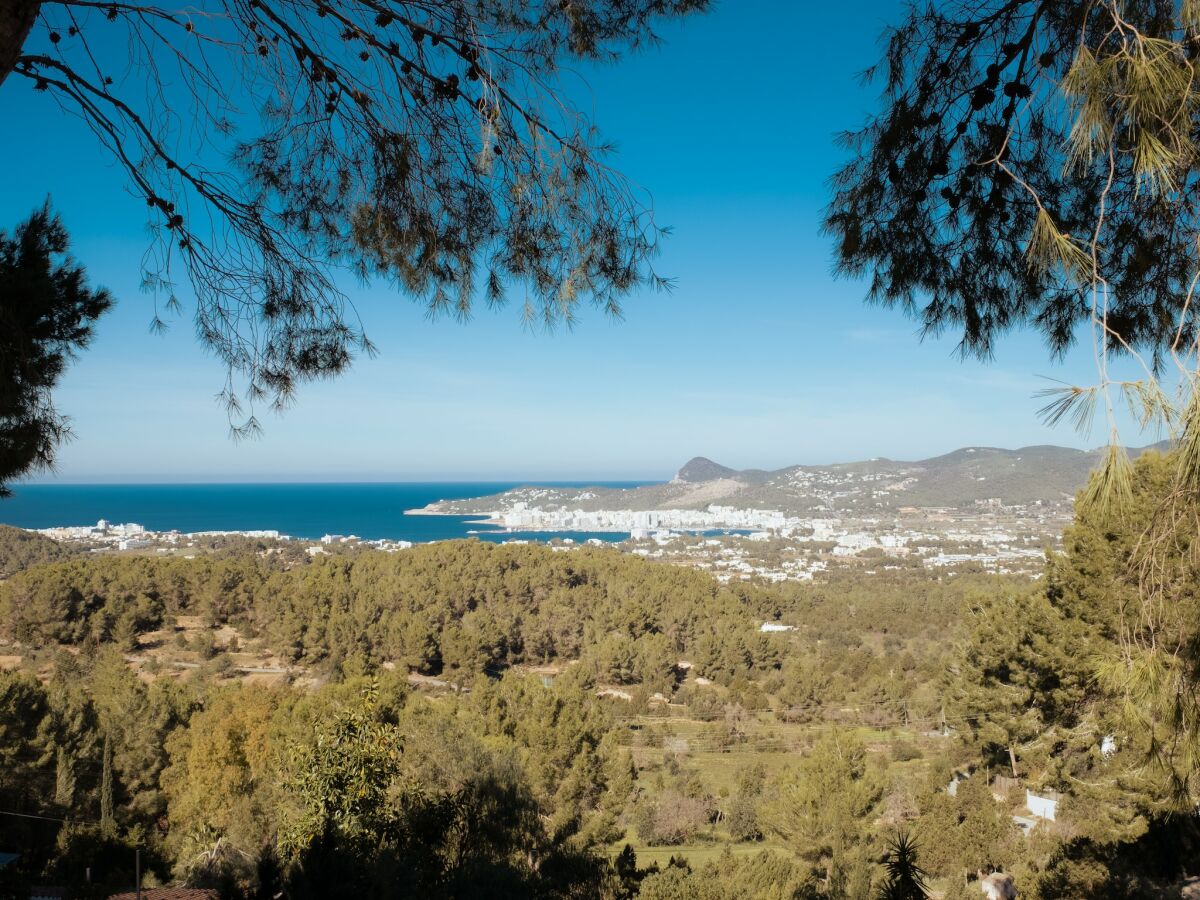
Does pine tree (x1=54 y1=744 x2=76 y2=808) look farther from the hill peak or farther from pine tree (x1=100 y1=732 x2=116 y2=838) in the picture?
the hill peak

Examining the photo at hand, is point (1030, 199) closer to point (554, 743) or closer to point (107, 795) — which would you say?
point (554, 743)

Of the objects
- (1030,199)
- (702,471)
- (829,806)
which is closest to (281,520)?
(702,471)

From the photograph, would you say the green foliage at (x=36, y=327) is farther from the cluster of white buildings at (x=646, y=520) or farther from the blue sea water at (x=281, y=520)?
the cluster of white buildings at (x=646, y=520)

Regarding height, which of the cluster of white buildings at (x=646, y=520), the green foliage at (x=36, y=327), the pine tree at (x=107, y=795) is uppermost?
the green foliage at (x=36, y=327)

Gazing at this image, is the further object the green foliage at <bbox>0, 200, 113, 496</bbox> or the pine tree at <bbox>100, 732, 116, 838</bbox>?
the pine tree at <bbox>100, 732, 116, 838</bbox>

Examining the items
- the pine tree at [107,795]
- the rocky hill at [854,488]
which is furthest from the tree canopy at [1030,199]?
the rocky hill at [854,488]

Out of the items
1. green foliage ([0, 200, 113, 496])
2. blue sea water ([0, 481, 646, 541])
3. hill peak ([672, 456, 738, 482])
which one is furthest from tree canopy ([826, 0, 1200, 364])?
hill peak ([672, 456, 738, 482])

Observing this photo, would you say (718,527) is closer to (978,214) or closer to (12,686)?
(12,686)

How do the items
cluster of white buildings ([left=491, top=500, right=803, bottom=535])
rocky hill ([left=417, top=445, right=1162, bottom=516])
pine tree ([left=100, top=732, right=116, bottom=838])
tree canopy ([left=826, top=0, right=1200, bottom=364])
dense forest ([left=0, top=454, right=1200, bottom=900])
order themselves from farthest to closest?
1. cluster of white buildings ([left=491, top=500, right=803, bottom=535])
2. rocky hill ([left=417, top=445, right=1162, bottom=516])
3. pine tree ([left=100, top=732, right=116, bottom=838])
4. dense forest ([left=0, top=454, right=1200, bottom=900])
5. tree canopy ([left=826, top=0, right=1200, bottom=364])

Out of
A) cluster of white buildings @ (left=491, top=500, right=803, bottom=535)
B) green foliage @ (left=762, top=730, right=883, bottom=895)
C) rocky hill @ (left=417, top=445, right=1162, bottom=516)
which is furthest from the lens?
cluster of white buildings @ (left=491, top=500, right=803, bottom=535)
